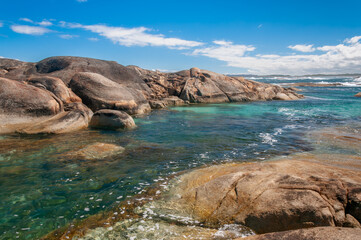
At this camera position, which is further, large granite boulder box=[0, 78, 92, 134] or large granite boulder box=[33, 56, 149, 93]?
large granite boulder box=[33, 56, 149, 93]

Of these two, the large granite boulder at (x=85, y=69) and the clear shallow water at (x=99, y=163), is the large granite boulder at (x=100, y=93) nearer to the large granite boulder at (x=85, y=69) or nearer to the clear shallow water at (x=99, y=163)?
the large granite boulder at (x=85, y=69)

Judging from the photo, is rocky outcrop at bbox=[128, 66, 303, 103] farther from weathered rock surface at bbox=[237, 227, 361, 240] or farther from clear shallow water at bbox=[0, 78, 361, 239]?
weathered rock surface at bbox=[237, 227, 361, 240]

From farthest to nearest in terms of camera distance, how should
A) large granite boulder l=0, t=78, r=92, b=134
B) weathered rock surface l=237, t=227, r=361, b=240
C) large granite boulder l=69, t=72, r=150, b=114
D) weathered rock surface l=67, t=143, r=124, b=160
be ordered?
large granite boulder l=69, t=72, r=150, b=114, large granite boulder l=0, t=78, r=92, b=134, weathered rock surface l=67, t=143, r=124, b=160, weathered rock surface l=237, t=227, r=361, b=240

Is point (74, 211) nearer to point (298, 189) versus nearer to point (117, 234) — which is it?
point (117, 234)

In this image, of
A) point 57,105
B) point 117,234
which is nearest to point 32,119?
point 57,105

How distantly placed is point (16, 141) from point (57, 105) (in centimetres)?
356

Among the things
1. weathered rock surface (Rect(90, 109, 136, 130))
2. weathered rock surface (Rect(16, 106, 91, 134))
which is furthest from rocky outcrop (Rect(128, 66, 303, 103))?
weathered rock surface (Rect(16, 106, 91, 134))

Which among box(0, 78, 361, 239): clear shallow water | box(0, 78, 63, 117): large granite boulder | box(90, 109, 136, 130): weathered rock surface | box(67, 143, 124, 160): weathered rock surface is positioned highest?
box(0, 78, 63, 117): large granite boulder

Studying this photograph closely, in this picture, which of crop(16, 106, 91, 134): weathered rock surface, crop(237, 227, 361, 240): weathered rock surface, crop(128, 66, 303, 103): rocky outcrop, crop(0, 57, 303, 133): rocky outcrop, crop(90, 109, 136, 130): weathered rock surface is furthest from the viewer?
crop(128, 66, 303, 103): rocky outcrop

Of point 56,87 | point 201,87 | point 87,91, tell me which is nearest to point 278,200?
point 56,87

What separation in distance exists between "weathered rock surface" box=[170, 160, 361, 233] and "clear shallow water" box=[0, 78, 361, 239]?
1704mm

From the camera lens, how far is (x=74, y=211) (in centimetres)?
445

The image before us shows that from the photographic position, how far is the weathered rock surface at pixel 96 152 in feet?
24.2

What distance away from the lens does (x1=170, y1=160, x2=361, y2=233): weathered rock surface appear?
3393 millimetres
